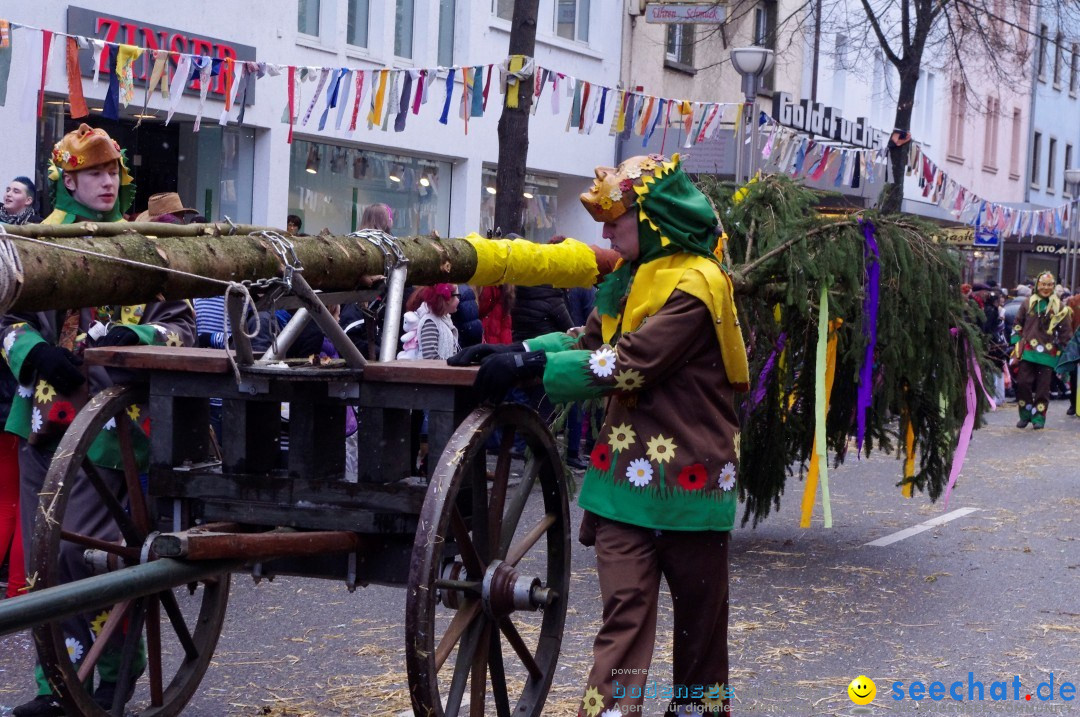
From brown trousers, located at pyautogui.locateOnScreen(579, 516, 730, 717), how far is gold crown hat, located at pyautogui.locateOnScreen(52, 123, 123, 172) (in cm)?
199

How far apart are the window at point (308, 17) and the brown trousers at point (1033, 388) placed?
30.1 ft

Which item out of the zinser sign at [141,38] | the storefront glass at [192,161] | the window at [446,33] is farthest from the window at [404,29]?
the zinser sign at [141,38]

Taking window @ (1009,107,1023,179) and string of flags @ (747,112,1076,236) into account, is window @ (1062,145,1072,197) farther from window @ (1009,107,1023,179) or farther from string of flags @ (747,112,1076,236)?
string of flags @ (747,112,1076,236)

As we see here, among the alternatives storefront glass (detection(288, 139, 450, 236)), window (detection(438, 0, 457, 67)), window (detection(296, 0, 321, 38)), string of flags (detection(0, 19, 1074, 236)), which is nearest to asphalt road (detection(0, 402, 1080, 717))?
string of flags (detection(0, 19, 1074, 236))

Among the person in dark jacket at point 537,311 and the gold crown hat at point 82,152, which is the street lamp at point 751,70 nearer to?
the person in dark jacket at point 537,311

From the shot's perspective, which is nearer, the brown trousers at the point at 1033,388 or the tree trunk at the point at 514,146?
the tree trunk at the point at 514,146

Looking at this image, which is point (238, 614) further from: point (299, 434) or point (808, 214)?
point (808, 214)

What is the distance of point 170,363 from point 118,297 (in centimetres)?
46

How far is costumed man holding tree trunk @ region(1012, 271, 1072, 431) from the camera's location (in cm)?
1702

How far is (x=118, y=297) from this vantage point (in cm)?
362

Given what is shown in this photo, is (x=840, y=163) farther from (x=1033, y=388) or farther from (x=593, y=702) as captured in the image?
(x=593, y=702)

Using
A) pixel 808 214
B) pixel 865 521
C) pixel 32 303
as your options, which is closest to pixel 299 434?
pixel 32 303

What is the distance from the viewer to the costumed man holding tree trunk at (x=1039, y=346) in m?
17.0

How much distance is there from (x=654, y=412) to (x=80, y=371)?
Answer: 1.82 m
